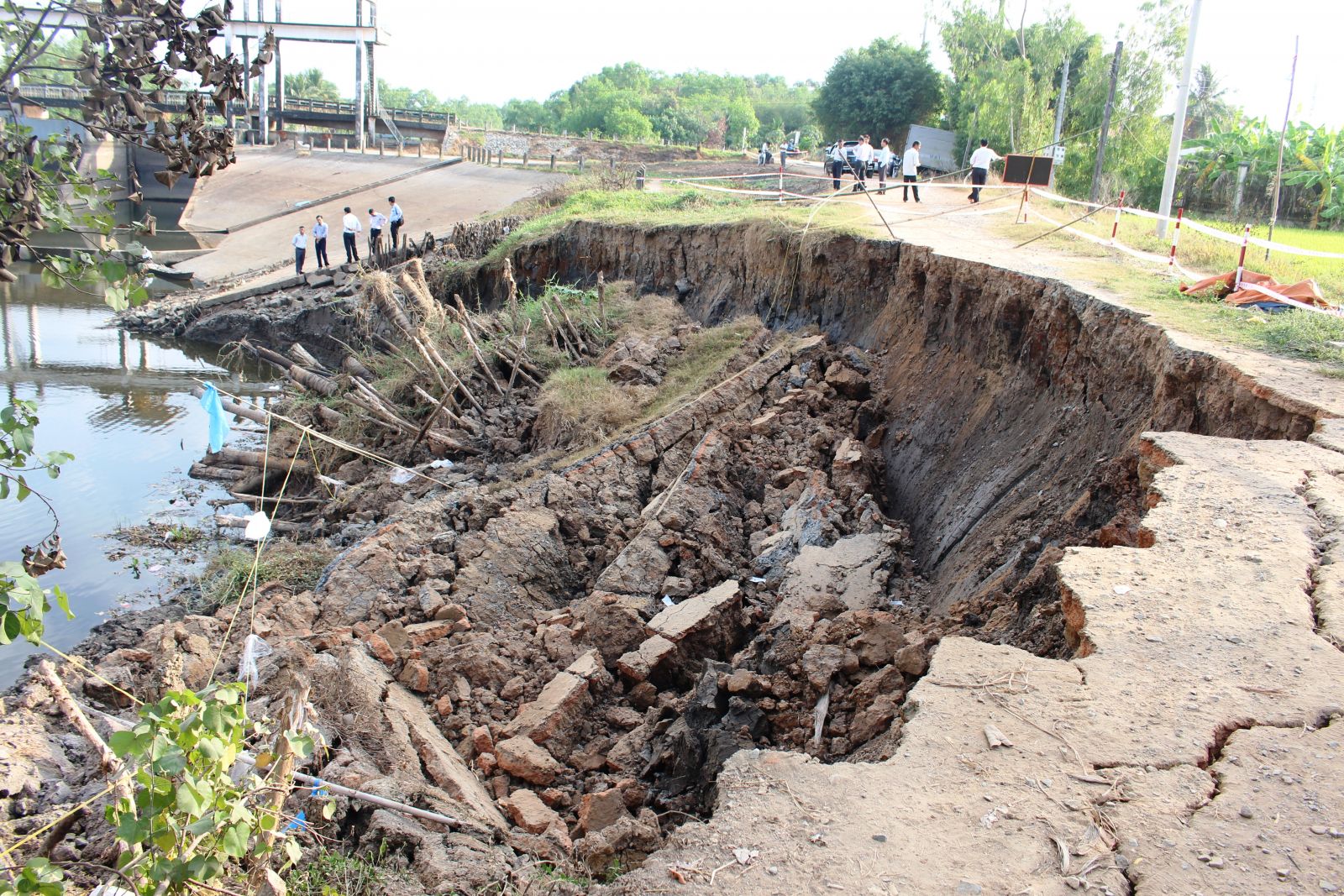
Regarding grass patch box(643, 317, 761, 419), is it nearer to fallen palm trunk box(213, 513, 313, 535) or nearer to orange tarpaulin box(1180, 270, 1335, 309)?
fallen palm trunk box(213, 513, 313, 535)

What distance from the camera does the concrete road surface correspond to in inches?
1099

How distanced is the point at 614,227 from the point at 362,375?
5083 millimetres

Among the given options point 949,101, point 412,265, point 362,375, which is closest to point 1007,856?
point 362,375

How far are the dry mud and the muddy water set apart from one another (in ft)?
8.19

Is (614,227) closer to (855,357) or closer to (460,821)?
(855,357)

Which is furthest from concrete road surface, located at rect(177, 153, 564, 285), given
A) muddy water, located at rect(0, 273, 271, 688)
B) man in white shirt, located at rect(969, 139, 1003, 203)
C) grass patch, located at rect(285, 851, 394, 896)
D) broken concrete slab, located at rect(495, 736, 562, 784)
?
grass patch, located at rect(285, 851, 394, 896)

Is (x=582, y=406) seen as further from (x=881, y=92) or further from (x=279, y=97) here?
(x=279, y=97)

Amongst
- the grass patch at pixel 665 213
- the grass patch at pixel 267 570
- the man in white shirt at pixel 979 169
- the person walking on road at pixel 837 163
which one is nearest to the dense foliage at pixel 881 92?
the person walking on road at pixel 837 163

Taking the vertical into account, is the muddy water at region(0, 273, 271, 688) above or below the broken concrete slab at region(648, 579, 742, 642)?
below

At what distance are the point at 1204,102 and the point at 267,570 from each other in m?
40.2

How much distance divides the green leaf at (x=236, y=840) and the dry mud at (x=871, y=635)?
4.30ft

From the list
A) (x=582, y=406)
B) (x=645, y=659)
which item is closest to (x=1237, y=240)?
(x=582, y=406)

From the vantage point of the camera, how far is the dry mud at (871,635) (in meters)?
3.21

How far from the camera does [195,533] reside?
11.4 metres
